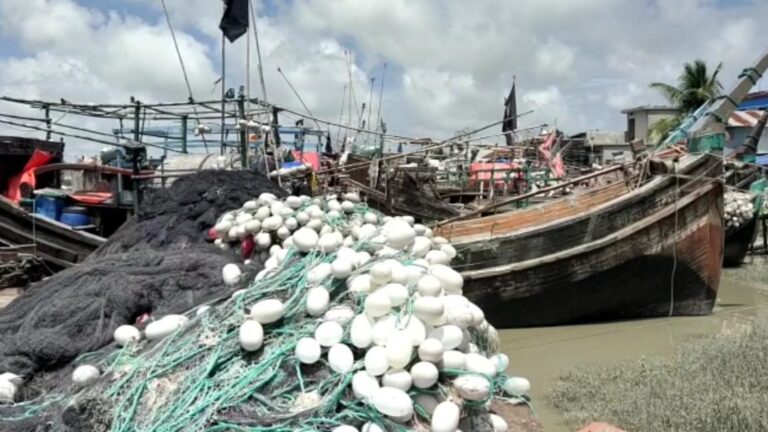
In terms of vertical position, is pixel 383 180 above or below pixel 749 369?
above

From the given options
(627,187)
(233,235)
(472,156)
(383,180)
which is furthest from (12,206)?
(472,156)

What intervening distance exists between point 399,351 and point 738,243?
Result: 1495 cm

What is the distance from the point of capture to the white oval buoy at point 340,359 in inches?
85.7

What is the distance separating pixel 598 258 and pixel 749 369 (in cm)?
303

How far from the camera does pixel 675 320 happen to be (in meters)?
8.62

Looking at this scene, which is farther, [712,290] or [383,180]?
[383,180]

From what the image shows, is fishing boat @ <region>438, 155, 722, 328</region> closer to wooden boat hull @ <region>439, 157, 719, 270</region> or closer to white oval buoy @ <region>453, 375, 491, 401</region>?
wooden boat hull @ <region>439, 157, 719, 270</region>

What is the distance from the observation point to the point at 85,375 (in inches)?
97.3

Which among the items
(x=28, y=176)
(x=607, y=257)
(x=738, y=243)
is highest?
(x=28, y=176)

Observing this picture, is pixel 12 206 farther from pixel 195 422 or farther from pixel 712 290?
pixel 712 290

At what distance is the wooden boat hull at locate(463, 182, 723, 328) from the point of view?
25.9 ft

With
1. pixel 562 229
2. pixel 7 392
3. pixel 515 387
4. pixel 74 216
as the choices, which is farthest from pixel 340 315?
pixel 562 229

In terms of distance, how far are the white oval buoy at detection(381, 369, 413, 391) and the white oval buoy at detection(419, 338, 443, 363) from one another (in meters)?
0.09

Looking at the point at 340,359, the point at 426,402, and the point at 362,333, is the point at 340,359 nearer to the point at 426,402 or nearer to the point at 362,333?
the point at 362,333
